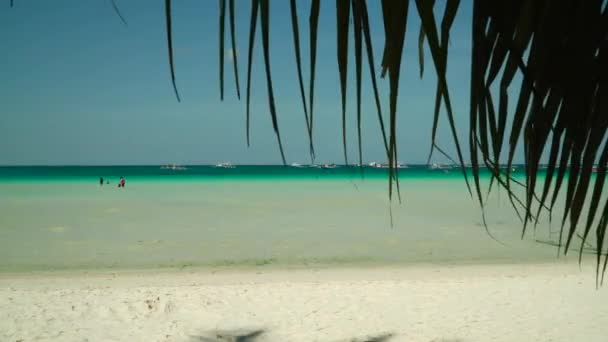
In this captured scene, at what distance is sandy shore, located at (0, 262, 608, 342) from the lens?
11.3 feet

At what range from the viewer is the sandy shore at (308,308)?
3434 mm

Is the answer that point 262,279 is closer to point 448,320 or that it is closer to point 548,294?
point 448,320

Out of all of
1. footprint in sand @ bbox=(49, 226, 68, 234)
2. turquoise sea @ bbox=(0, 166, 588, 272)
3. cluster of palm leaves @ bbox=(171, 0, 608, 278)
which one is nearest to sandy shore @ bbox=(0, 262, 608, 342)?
turquoise sea @ bbox=(0, 166, 588, 272)

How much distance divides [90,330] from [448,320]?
2594 millimetres

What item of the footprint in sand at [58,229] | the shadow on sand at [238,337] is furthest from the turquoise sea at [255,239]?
the shadow on sand at [238,337]

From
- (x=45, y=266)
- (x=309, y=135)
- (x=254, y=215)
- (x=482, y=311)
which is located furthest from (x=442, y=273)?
(x=254, y=215)

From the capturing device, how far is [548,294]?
444cm

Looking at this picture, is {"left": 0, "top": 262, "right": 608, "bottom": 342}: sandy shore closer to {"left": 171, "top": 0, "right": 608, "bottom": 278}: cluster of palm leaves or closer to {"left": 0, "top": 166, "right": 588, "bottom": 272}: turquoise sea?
{"left": 0, "top": 166, "right": 588, "bottom": 272}: turquoise sea

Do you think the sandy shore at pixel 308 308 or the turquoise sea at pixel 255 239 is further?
the turquoise sea at pixel 255 239

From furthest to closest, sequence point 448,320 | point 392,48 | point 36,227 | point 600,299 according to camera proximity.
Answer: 1. point 36,227
2. point 600,299
3. point 448,320
4. point 392,48

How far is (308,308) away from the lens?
4.02m

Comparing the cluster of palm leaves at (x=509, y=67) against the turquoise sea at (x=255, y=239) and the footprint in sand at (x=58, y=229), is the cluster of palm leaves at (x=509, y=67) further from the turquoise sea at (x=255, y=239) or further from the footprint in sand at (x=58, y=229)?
the footprint in sand at (x=58, y=229)

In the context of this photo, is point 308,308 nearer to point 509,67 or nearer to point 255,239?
point 509,67

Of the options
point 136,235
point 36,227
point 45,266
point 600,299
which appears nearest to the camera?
point 600,299
